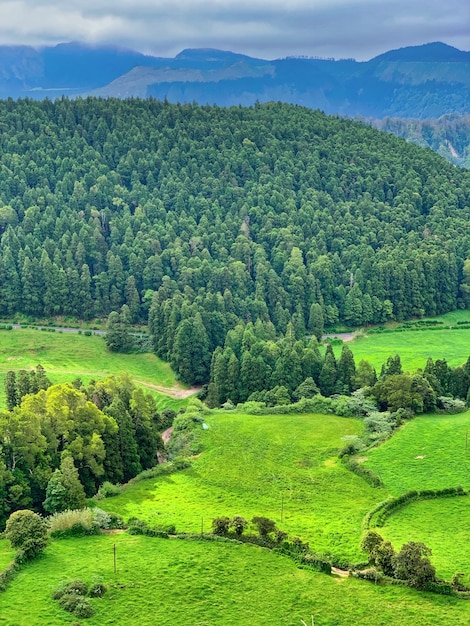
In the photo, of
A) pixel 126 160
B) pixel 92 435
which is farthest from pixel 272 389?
pixel 126 160

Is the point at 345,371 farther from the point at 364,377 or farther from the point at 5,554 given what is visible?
the point at 5,554

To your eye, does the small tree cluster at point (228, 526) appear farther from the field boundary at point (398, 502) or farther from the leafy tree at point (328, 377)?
the leafy tree at point (328, 377)

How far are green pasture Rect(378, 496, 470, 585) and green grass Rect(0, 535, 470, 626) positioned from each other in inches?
197

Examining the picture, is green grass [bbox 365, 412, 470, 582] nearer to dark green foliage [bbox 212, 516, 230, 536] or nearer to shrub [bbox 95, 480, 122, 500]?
dark green foliage [bbox 212, 516, 230, 536]

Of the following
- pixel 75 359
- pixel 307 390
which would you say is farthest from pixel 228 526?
pixel 75 359

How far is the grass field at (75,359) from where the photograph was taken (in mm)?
114375

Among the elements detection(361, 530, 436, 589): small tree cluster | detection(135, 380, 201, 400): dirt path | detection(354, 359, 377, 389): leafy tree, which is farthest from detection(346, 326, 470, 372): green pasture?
detection(361, 530, 436, 589): small tree cluster

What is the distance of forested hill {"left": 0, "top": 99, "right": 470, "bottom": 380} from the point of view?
472 ft

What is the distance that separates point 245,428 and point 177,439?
8.15m

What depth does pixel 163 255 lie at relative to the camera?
153 metres

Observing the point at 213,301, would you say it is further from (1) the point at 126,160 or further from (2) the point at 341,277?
(1) the point at 126,160

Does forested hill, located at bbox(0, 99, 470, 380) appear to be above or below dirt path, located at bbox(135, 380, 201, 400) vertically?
above

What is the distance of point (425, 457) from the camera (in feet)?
236

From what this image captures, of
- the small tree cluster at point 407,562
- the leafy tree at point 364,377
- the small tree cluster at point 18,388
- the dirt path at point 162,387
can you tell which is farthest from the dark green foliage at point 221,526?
the dirt path at point 162,387
